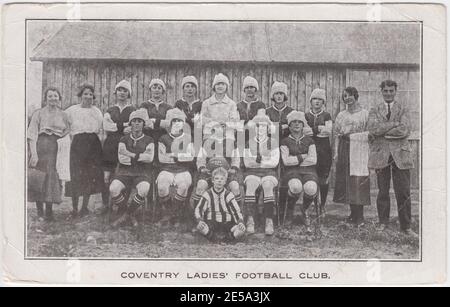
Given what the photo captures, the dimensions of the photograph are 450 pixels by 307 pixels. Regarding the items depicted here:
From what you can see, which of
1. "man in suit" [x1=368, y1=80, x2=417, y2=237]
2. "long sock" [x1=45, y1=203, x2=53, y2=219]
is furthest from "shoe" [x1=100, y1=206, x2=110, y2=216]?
"man in suit" [x1=368, y1=80, x2=417, y2=237]

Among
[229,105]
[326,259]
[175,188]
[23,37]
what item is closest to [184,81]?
[229,105]

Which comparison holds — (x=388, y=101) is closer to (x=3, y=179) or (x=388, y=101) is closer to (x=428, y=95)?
(x=428, y=95)

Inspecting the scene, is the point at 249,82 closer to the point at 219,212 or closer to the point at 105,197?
the point at 219,212

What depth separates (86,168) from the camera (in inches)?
186

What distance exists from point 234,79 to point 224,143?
1.34ft

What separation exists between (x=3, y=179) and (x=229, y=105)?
4.81ft

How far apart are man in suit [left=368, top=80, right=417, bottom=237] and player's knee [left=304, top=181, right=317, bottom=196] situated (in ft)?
1.24

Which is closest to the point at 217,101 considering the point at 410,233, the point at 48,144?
the point at 48,144

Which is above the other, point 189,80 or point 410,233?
point 189,80

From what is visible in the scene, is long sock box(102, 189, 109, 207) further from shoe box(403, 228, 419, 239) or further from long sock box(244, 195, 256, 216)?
shoe box(403, 228, 419, 239)

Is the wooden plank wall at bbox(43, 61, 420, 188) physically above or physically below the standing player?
above

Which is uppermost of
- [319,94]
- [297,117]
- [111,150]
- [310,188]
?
[319,94]

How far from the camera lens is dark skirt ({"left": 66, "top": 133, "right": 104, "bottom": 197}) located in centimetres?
473

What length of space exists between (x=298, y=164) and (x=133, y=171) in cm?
103
